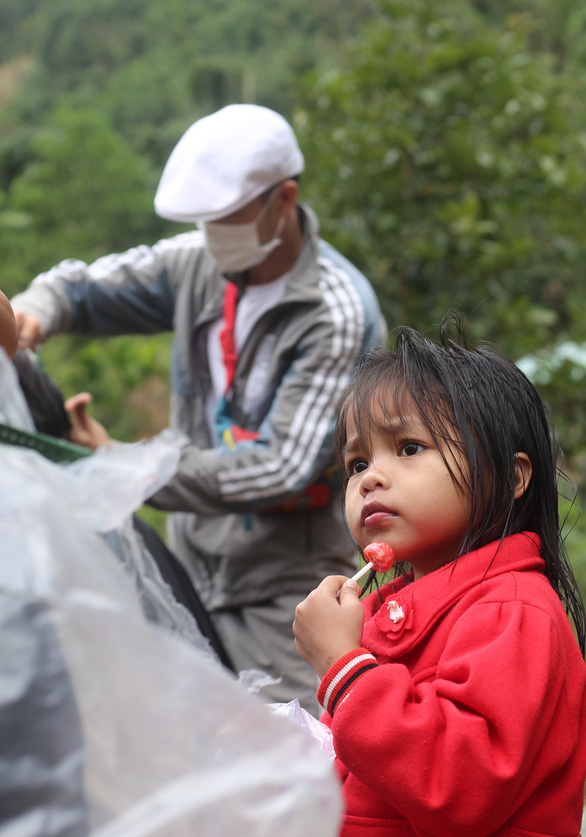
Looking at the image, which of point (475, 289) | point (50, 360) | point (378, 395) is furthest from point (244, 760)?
point (50, 360)

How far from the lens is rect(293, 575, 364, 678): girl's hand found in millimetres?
1085

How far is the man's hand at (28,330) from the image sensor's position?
2.20 meters

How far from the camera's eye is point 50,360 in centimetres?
982

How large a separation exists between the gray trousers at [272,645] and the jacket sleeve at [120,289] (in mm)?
925

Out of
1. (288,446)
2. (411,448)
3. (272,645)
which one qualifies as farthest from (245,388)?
(411,448)

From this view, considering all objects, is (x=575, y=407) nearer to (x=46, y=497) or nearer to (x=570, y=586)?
(x=570, y=586)

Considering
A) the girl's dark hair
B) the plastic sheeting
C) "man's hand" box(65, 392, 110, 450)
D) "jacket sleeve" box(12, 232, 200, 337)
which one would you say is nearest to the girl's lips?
the girl's dark hair

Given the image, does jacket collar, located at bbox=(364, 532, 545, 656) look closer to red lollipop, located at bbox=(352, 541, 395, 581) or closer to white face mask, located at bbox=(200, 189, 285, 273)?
red lollipop, located at bbox=(352, 541, 395, 581)

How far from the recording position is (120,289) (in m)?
2.66

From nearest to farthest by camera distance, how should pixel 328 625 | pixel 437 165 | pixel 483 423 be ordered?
pixel 328 625 → pixel 483 423 → pixel 437 165

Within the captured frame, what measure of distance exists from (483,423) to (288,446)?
40.0 inches

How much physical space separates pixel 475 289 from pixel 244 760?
14.0 ft

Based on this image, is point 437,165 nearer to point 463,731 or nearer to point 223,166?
point 223,166

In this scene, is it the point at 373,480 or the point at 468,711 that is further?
the point at 373,480
